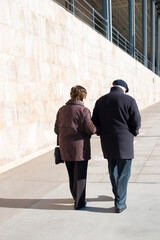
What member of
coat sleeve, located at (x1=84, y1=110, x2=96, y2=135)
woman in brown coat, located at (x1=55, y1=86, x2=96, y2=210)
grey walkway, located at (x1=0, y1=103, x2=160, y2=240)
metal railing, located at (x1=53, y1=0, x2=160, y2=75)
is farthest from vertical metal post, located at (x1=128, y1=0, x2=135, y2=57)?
coat sleeve, located at (x1=84, y1=110, x2=96, y2=135)

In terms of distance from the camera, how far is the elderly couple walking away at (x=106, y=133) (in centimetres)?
397

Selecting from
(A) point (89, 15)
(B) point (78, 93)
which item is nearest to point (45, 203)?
(B) point (78, 93)

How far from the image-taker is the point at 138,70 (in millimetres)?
22422

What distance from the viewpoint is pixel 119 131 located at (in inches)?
157

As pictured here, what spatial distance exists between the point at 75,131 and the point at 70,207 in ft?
3.41

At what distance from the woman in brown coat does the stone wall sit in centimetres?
258

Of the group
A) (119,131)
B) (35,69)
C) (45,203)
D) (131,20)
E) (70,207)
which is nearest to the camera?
(119,131)

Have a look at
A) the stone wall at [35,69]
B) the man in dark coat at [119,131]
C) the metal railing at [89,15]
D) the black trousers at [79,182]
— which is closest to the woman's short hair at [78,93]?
the man in dark coat at [119,131]

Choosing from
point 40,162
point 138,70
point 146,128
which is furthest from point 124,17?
point 40,162

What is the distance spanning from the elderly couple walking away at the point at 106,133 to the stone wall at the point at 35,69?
2.64m

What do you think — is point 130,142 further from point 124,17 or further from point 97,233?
point 124,17

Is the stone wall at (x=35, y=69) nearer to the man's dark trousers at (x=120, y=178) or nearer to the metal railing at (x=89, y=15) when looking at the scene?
the metal railing at (x=89, y=15)

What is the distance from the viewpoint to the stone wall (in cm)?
664

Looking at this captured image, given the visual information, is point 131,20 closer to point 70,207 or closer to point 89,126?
point 89,126
